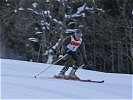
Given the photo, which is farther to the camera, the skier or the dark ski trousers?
the dark ski trousers

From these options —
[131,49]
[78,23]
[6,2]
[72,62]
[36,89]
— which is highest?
[6,2]

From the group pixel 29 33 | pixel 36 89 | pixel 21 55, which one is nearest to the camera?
pixel 36 89

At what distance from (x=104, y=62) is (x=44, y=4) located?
6779 mm

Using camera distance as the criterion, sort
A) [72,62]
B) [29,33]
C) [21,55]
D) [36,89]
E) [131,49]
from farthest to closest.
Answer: [21,55] < [29,33] < [131,49] < [72,62] < [36,89]

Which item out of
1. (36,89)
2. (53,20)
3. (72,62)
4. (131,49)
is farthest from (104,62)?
(36,89)

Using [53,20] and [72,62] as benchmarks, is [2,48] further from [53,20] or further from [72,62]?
[72,62]

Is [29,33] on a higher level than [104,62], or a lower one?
higher

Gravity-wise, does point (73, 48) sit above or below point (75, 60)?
above

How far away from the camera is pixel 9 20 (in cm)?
3256

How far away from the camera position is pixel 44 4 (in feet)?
101

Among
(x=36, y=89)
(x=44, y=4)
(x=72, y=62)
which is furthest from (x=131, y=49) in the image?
(x=36, y=89)

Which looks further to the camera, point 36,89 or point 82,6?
point 82,6

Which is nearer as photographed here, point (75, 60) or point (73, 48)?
point (73, 48)

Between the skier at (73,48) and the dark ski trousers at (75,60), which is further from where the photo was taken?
the dark ski trousers at (75,60)
